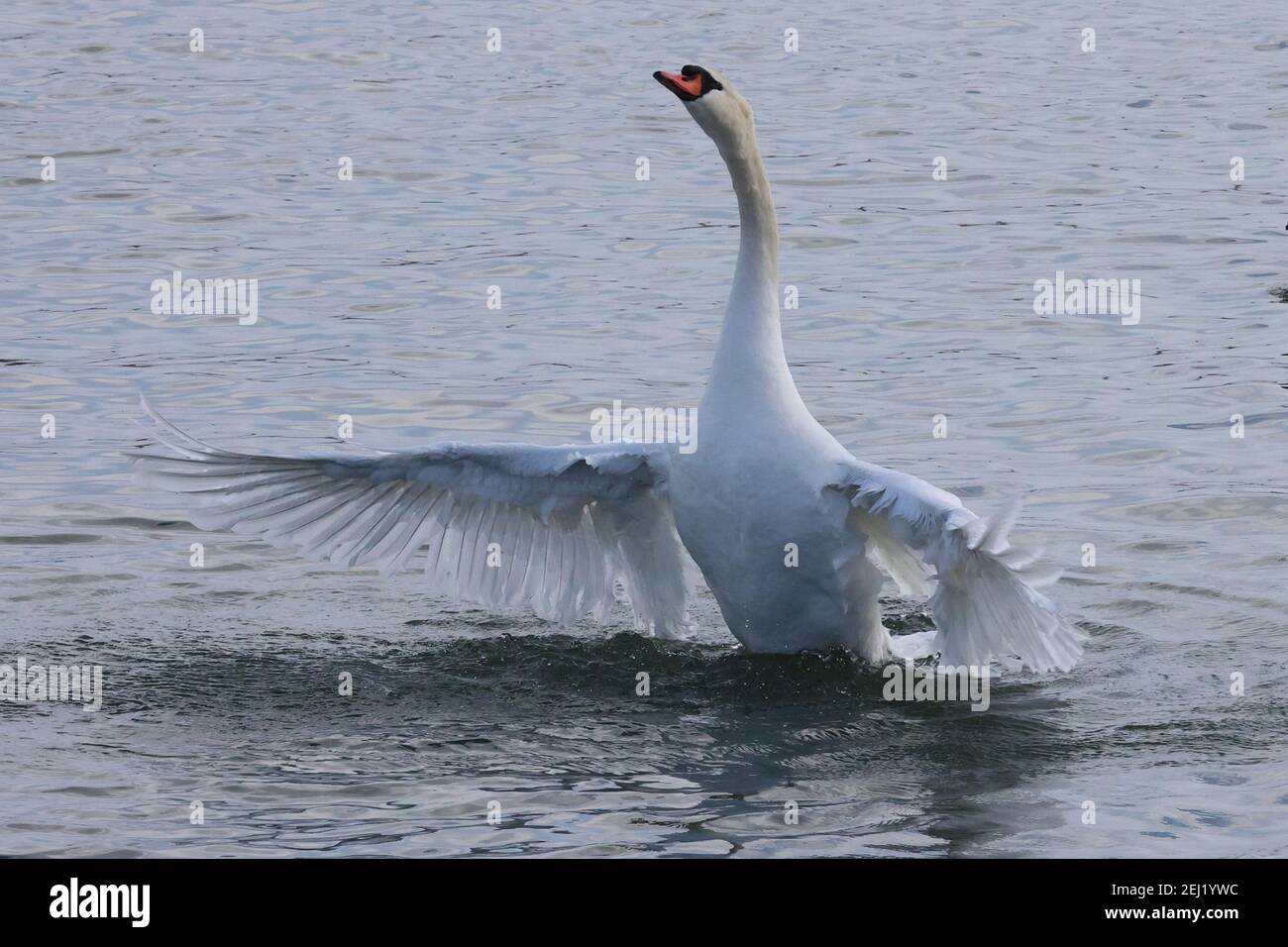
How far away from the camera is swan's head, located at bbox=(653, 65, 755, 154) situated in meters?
9.36

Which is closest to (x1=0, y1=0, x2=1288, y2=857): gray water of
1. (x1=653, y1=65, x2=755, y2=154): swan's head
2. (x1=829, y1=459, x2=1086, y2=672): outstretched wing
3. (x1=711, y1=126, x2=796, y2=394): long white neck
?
(x1=829, y1=459, x2=1086, y2=672): outstretched wing

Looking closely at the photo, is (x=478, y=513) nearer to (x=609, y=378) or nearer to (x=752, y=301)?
(x=752, y=301)

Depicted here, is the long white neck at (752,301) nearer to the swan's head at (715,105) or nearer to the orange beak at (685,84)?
the swan's head at (715,105)

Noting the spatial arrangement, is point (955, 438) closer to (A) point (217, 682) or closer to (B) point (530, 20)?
(A) point (217, 682)

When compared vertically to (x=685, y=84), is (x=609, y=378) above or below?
below

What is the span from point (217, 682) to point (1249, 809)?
4.70 metres

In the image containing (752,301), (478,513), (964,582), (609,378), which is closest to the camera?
(964,582)

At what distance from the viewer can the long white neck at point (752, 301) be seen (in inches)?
367

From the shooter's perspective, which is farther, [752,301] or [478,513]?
[478,513]

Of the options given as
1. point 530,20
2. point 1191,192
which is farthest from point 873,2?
point 1191,192

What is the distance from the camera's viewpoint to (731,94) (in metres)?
9.47

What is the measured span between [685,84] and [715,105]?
0.17 m

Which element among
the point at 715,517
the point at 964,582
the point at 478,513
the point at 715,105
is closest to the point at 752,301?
the point at 715,105

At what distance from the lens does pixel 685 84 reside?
9.32 metres
